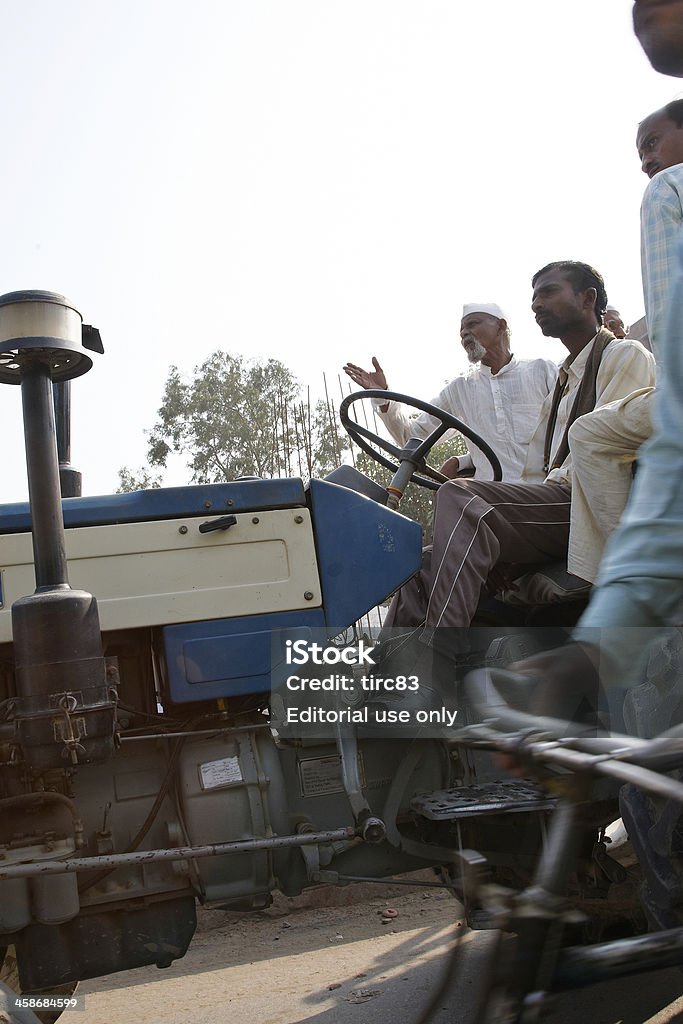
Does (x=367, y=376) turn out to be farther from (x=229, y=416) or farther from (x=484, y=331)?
(x=229, y=416)

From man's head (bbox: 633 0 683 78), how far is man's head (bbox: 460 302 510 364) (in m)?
3.00

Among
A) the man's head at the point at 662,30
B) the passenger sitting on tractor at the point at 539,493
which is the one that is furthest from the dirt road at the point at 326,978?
the man's head at the point at 662,30

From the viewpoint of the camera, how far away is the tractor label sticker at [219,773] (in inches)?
108

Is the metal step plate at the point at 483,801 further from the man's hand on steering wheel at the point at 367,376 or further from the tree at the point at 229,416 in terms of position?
the tree at the point at 229,416

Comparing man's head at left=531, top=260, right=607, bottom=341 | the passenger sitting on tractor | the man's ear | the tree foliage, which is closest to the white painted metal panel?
the passenger sitting on tractor

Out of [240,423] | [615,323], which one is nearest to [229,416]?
[240,423]

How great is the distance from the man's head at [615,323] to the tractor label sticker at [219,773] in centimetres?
287

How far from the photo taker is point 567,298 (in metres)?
3.58

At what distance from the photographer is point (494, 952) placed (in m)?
0.83

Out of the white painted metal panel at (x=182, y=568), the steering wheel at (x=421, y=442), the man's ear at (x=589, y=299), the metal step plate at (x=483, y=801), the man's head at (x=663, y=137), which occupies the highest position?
the man's head at (x=663, y=137)

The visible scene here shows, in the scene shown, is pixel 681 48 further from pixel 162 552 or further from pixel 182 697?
pixel 182 697

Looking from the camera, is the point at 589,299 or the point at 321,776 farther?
the point at 589,299

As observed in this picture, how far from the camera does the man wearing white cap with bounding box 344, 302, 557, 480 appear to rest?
410 cm

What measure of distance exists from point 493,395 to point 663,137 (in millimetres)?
1455
